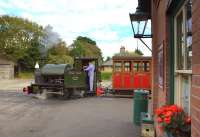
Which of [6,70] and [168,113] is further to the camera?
[6,70]

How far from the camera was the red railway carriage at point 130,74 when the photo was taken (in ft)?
78.9

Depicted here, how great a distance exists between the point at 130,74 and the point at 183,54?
62.7 ft

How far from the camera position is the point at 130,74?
2411cm

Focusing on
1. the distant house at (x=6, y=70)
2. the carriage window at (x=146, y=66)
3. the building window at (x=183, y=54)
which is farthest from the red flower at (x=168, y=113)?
the distant house at (x=6, y=70)

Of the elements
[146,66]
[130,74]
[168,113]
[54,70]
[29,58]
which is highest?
[29,58]

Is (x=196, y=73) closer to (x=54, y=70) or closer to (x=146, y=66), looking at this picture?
(x=54, y=70)

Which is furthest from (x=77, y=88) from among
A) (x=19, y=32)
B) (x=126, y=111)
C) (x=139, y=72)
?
(x=19, y=32)

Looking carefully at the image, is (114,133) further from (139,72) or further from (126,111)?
(139,72)

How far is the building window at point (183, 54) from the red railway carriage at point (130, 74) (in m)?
18.1

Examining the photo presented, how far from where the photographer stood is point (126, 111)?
16.6 meters

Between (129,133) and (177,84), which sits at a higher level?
(177,84)

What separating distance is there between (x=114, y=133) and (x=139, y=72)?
13.5 m

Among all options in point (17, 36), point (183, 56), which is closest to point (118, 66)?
point (183, 56)

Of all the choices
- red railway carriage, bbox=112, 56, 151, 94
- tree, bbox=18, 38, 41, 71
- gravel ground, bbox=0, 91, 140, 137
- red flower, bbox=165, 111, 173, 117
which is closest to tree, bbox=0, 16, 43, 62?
tree, bbox=18, 38, 41, 71
